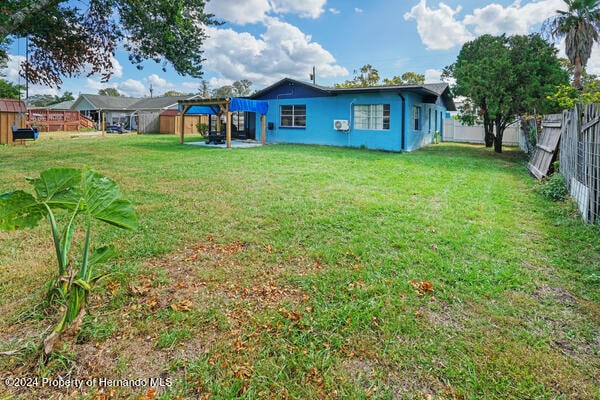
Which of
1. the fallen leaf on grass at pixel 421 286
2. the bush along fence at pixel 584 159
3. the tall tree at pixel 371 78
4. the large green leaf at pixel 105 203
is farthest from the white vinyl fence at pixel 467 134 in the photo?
the large green leaf at pixel 105 203

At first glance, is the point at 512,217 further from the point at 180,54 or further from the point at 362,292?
the point at 180,54

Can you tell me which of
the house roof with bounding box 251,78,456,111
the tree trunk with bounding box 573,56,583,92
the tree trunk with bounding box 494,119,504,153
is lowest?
the tree trunk with bounding box 494,119,504,153

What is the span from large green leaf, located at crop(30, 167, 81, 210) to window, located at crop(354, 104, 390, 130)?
1375cm

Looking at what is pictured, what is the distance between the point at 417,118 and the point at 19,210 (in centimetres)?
1571

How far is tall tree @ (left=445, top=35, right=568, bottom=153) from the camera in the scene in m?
12.0

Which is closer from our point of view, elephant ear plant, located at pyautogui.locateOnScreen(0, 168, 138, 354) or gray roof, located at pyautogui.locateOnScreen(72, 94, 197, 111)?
elephant ear plant, located at pyautogui.locateOnScreen(0, 168, 138, 354)

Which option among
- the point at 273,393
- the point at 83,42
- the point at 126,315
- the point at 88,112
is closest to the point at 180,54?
the point at 83,42

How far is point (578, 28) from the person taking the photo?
17.2 m

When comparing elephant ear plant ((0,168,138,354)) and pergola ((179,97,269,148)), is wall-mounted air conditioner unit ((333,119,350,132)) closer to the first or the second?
pergola ((179,97,269,148))

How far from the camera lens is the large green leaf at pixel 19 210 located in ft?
7.25

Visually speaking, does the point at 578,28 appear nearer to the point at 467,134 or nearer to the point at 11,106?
the point at 467,134

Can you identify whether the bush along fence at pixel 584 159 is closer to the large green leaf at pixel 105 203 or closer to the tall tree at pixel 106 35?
the large green leaf at pixel 105 203

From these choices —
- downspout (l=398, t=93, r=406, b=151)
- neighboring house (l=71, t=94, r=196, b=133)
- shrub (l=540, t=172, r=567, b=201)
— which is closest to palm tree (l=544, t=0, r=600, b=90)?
downspout (l=398, t=93, r=406, b=151)

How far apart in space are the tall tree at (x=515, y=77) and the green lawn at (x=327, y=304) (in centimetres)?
852
